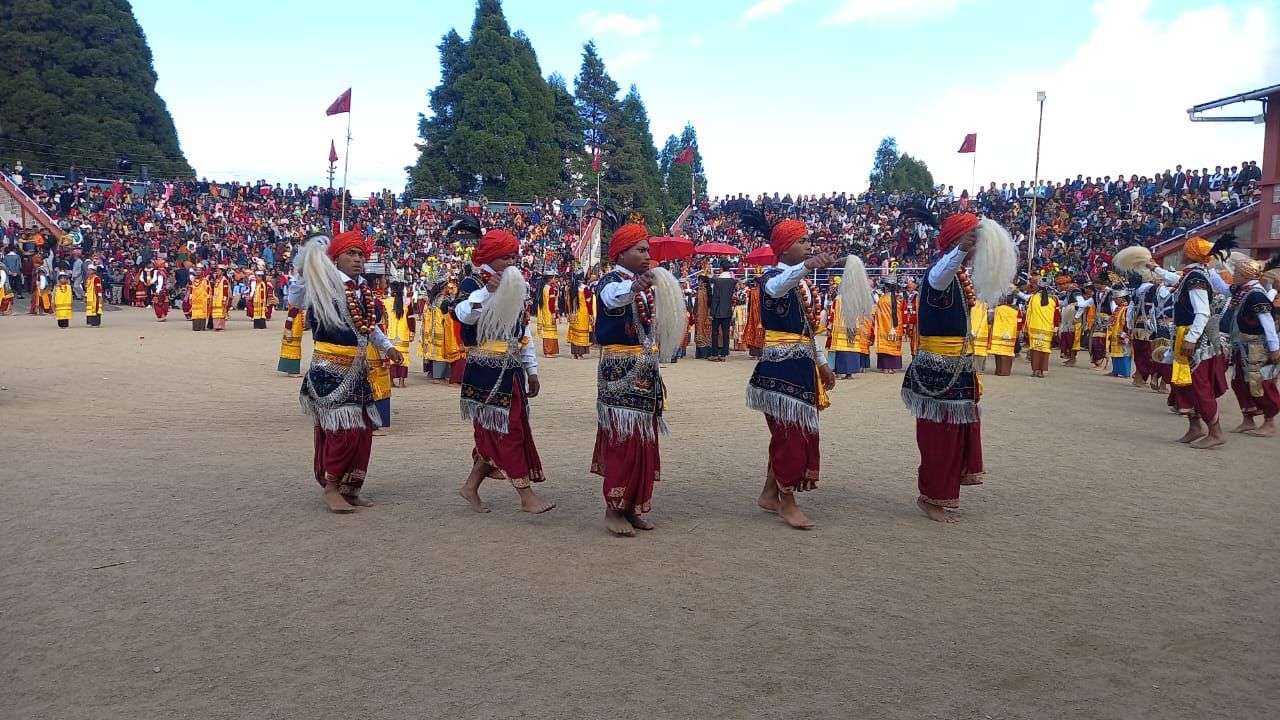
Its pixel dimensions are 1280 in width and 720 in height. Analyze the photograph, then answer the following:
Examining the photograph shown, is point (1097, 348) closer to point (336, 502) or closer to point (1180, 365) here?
point (1180, 365)

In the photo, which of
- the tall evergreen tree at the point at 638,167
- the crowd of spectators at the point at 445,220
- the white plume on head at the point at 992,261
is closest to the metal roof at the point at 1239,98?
the crowd of spectators at the point at 445,220

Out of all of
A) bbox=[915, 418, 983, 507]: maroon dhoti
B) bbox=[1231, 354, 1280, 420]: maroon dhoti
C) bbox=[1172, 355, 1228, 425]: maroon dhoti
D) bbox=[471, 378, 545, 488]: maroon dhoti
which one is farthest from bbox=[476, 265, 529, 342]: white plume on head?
bbox=[1231, 354, 1280, 420]: maroon dhoti

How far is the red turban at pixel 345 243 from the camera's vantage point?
663cm

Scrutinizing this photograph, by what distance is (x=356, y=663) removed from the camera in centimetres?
404

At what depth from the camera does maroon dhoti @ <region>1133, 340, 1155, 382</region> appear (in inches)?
559

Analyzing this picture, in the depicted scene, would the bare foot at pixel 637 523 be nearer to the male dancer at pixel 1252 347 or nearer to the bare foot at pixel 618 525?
the bare foot at pixel 618 525

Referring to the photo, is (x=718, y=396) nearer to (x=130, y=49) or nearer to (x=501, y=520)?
(x=501, y=520)

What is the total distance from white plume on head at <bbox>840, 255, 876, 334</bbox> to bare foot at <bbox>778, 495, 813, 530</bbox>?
1243 mm

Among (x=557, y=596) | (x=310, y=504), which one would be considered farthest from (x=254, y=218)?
(x=557, y=596)

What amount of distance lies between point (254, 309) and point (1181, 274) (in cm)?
2236

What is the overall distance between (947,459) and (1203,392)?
444cm

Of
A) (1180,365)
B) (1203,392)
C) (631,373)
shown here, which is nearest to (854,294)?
(631,373)

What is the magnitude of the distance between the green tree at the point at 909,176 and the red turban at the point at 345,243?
84605 millimetres

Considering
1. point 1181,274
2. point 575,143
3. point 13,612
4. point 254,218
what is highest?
point 575,143
